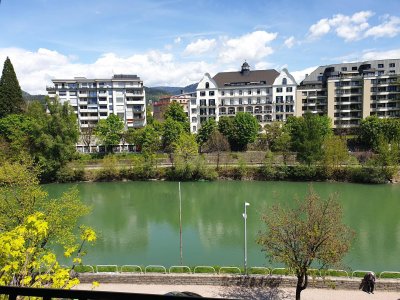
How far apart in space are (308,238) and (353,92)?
4330 cm

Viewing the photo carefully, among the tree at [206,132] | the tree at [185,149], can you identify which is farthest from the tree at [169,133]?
the tree at [185,149]

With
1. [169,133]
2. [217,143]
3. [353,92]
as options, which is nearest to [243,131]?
[217,143]

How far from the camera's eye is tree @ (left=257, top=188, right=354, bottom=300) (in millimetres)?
10219

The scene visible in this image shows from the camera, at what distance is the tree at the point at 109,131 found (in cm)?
4415

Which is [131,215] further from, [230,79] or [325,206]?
[230,79]

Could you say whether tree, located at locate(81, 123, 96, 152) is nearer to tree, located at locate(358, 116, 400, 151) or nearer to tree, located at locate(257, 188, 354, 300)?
tree, located at locate(358, 116, 400, 151)

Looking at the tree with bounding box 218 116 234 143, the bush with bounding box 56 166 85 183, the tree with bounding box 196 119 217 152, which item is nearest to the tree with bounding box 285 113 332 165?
the tree with bounding box 218 116 234 143

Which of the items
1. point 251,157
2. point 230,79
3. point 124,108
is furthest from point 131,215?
point 230,79

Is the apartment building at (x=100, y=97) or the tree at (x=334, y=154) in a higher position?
the apartment building at (x=100, y=97)

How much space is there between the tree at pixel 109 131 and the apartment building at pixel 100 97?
7570 mm

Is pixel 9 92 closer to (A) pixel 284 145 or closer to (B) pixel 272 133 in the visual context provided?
(B) pixel 272 133

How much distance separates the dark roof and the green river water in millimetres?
23617

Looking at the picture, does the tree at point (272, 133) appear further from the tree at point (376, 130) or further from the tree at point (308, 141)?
the tree at point (376, 130)

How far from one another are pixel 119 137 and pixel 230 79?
63.8ft
